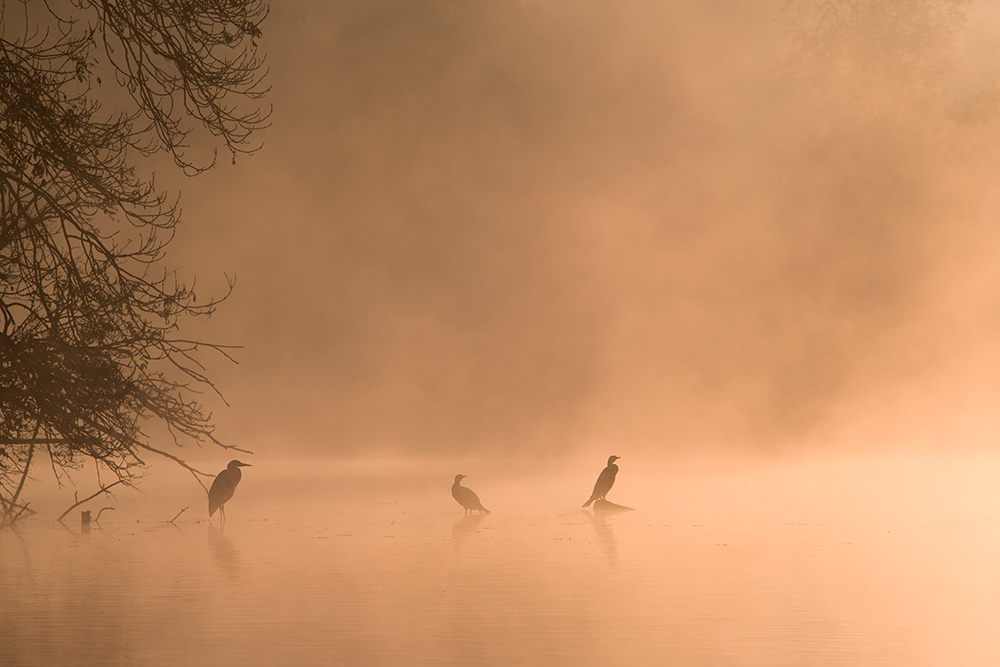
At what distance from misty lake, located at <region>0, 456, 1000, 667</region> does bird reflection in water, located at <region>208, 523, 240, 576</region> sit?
0.03 meters

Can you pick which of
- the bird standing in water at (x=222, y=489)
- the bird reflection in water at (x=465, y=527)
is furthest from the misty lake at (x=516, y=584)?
the bird standing in water at (x=222, y=489)

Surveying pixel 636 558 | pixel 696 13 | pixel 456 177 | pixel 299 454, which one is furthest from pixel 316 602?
pixel 696 13

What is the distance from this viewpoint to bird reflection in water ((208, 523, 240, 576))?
7.59m

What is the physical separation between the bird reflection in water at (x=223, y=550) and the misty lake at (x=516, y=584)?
0.11ft

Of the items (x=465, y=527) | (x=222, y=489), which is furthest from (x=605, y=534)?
(x=222, y=489)

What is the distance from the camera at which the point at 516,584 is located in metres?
6.72

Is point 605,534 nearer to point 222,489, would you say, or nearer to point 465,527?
point 465,527

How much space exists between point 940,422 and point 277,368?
16.2 meters

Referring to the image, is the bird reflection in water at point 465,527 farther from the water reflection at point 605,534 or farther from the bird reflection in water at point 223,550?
the bird reflection in water at point 223,550

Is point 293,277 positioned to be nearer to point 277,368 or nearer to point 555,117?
point 277,368

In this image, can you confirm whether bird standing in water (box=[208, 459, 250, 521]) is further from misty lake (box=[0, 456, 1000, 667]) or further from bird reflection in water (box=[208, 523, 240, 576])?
bird reflection in water (box=[208, 523, 240, 576])

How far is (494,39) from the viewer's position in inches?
1240

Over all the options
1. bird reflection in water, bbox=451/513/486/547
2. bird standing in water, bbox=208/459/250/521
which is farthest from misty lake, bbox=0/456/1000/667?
Answer: bird standing in water, bbox=208/459/250/521

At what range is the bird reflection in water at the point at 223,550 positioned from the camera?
299 inches
